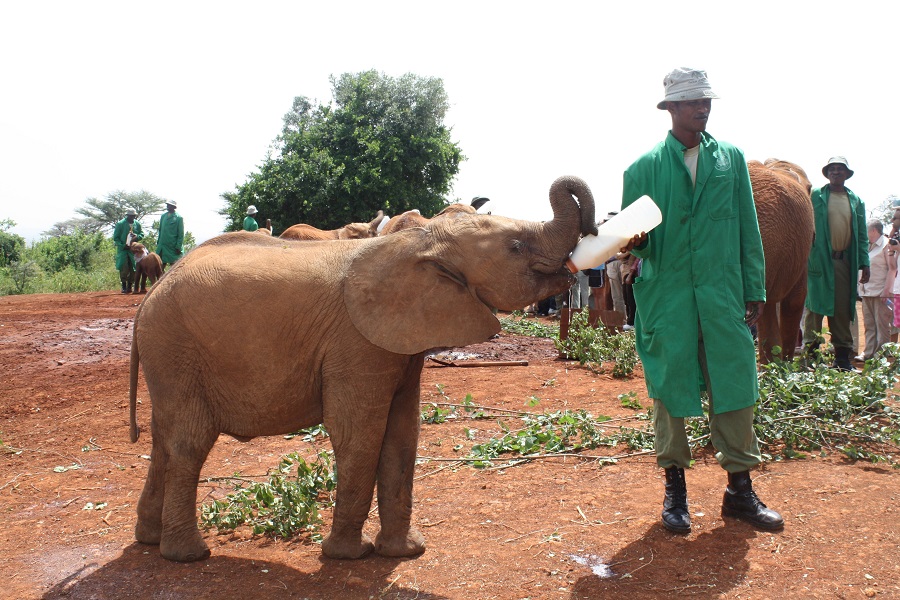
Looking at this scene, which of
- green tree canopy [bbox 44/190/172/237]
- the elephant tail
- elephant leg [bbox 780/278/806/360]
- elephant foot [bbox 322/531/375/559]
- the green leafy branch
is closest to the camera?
elephant foot [bbox 322/531/375/559]

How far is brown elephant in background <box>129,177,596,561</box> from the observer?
3.86 m

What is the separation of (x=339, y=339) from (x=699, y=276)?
187 centimetres

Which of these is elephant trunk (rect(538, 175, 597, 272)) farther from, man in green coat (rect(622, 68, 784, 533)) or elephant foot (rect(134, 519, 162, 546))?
elephant foot (rect(134, 519, 162, 546))

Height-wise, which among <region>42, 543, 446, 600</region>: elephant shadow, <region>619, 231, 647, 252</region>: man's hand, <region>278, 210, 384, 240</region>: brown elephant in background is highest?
<region>278, 210, 384, 240</region>: brown elephant in background

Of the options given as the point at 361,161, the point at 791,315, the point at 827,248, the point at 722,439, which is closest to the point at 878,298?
the point at 827,248

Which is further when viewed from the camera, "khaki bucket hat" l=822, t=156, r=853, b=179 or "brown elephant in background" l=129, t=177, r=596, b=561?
"khaki bucket hat" l=822, t=156, r=853, b=179

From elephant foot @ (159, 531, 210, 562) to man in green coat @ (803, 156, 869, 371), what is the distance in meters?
7.04

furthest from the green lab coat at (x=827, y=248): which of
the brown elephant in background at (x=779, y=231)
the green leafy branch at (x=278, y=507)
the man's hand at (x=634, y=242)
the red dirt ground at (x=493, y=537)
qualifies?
the green leafy branch at (x=278, y=507)

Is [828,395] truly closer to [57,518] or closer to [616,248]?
[616,248]

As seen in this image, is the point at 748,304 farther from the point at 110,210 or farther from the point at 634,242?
the point at 110,210

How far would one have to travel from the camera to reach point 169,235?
21734 millimetres

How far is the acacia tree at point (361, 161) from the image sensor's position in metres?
29.5

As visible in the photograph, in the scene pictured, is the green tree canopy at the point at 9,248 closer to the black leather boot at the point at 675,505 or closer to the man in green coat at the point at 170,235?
the man in green coat at the point at 170,235

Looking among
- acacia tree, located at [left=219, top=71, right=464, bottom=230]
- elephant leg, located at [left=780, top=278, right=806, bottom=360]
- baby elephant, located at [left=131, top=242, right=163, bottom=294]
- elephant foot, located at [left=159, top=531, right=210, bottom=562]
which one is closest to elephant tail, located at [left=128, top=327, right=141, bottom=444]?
elephant foot, located at [left=159, top=531, right=210, bottom=562]
